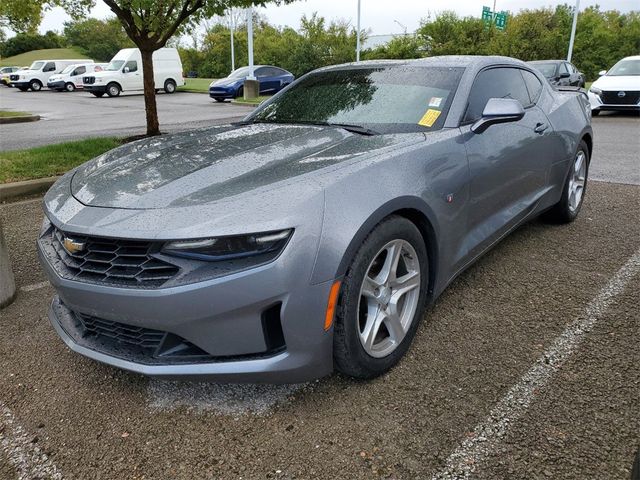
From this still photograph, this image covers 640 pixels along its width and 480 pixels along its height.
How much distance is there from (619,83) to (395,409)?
48.0 feet

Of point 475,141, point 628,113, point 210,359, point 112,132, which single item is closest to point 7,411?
point 210,359

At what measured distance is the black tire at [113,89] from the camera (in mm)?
25044

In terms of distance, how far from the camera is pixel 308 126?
3168 mm

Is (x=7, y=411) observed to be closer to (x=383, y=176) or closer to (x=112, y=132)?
(x=383, y=176)

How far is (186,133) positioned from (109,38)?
75.9m

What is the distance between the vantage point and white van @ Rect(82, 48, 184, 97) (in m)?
24.9

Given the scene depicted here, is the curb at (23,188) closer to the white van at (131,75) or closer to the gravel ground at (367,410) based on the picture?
the gravel ground at (367,410)

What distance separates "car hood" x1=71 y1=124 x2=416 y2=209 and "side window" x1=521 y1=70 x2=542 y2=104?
5.90 ft

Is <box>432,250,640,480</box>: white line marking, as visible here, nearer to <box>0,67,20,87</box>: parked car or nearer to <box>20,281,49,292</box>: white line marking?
<box>20,281,49,292</box>: white line marking

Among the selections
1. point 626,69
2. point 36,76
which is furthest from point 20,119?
point 36,76

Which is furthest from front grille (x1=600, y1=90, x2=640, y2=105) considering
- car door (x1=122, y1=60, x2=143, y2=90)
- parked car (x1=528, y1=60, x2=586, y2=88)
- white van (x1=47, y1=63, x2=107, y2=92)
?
white van (x1=47, y1=63, x2=107, y2=92)

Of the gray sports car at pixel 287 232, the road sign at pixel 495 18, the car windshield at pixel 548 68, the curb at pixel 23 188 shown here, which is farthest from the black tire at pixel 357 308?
the road sign at pixel 495 18

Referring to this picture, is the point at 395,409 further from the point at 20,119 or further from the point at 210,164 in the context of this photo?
the point at 20,119

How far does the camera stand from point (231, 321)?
193 cm
